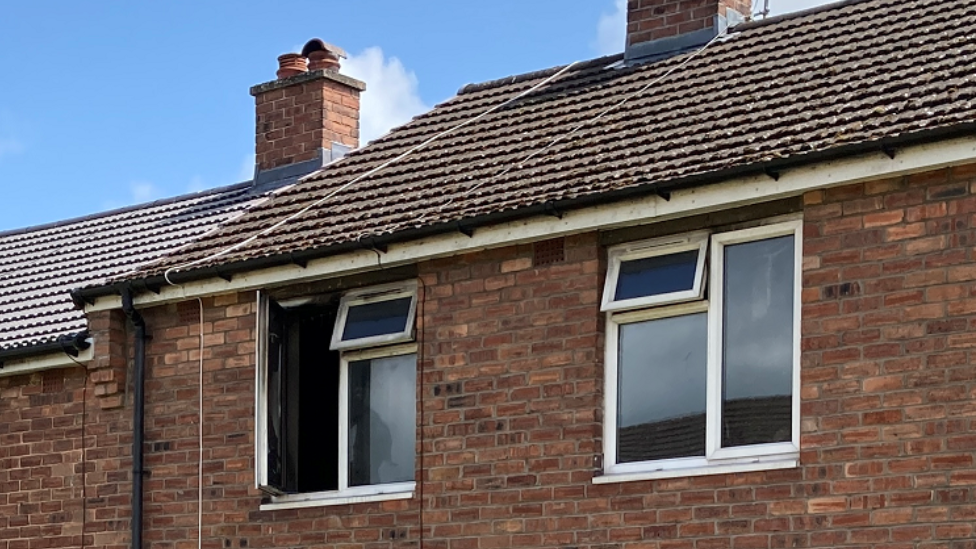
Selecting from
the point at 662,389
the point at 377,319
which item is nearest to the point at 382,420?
the point at 377,319

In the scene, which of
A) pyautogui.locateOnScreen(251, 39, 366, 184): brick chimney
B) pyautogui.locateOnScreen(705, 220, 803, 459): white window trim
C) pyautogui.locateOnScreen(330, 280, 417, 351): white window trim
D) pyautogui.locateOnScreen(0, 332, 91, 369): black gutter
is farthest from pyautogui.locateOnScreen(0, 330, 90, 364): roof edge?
pyautogui.locateOnScreen(705, 220, 803, 459): white window trim

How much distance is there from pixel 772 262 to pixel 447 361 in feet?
8.56

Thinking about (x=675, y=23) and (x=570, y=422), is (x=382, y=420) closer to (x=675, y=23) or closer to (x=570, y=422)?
(x=570, y=422)

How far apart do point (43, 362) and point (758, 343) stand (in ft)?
21.3

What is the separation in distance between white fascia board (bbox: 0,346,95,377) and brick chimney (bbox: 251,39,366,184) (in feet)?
12.2

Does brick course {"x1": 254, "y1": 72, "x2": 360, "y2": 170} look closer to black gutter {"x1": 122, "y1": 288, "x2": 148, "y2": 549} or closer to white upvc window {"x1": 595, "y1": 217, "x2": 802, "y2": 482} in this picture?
black gutter {"x1": 122, "y1": 288, "x2": 148, "y2": 549}

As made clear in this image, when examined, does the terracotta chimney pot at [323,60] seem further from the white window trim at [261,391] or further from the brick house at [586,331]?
the white window trim at [261,391]

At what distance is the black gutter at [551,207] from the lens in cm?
1123

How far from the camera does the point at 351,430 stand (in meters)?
14.2

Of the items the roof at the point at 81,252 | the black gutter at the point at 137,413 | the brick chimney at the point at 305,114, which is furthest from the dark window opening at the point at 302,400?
the brick chimney at the point at 305,114

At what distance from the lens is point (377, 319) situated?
1404 cm

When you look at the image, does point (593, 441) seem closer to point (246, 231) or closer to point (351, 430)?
point (351, 430)

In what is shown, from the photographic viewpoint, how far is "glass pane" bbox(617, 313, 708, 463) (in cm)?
1227

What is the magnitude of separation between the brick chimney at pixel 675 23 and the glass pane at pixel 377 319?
3.44 meters
